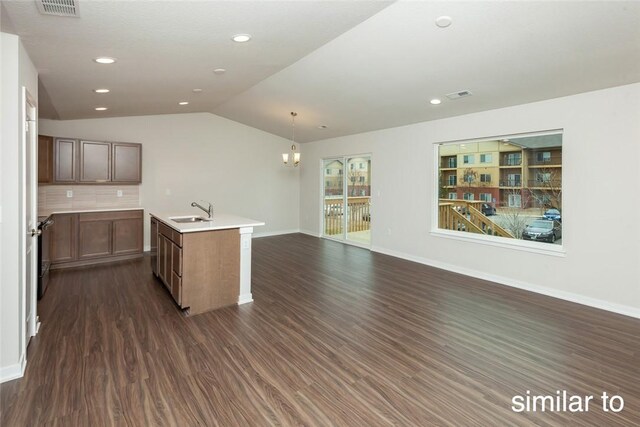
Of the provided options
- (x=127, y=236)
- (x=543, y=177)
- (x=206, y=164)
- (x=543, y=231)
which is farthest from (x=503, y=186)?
(x=127, y=236)

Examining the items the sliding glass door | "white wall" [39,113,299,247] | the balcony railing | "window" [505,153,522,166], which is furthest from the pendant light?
"window" [505,153,522,166]

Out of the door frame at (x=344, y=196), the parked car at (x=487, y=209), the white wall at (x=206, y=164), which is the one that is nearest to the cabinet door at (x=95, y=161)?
the white wall at (x=206, y=164)

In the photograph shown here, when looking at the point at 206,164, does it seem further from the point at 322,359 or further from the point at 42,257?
the point at 322,359

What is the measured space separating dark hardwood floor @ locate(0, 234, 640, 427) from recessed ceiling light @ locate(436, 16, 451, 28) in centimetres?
278

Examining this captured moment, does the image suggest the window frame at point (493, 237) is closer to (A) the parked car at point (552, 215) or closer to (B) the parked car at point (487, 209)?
(A) the parked car at point (552, 215)

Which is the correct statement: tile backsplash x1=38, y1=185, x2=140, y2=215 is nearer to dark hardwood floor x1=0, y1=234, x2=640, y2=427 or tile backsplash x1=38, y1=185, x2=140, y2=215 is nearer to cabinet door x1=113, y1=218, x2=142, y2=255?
cabinet door x1=113, y1=218, x2=142, y2=255

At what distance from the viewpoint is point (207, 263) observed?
3643 millimetres

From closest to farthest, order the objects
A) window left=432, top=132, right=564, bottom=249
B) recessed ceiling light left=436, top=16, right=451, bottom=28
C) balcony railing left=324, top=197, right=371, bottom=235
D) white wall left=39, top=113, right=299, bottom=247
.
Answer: recessed ceiling light left=436, top=16, right=451, bottom=28, window left=432, top=132, right=564, bottom=249, white wall left=39, top=113, right=299, bottom=247, balcony railing left=324, top=197, right=371, bottom=235

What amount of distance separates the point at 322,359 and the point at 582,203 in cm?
353

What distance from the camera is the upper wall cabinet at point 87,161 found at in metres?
5.09

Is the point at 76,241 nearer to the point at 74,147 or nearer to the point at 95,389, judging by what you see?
the point at 74,147

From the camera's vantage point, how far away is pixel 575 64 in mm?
3275

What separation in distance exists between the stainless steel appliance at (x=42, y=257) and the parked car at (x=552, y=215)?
19.3ft

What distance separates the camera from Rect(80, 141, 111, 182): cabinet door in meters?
5.49
